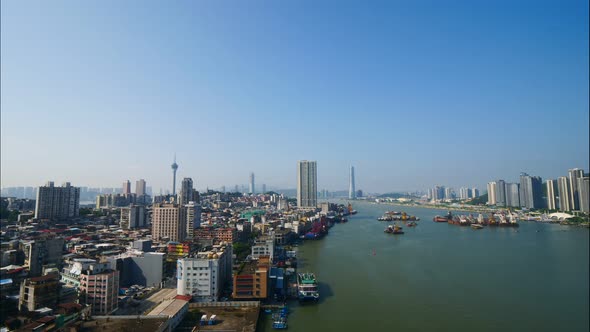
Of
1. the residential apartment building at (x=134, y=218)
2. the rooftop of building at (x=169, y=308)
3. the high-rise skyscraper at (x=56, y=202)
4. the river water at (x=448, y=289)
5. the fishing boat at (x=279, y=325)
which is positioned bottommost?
the fishing boat at (x=279, y=325)

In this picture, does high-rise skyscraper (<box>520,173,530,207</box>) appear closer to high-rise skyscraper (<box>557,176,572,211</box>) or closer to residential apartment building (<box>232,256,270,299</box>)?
high-rise skyscraper (<box>557,176,572,211</box>)

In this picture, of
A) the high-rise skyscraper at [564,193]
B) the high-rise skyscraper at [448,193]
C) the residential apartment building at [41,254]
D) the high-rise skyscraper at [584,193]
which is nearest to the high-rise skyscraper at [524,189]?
the high-rise skyscraper at [564,193]

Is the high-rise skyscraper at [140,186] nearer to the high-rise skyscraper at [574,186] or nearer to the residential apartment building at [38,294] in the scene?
the residential apartment building at [38,294]

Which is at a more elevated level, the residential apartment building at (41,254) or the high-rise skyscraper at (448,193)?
the high-rise skyscraper at (448,193)

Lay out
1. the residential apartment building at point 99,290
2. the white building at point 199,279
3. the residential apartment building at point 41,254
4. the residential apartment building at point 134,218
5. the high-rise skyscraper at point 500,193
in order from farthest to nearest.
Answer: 1. the high-rise skyscraper at point 500,193
2. the residential apartment building at point 134,218
3. the residential apartment building at point 41,254
4. the white building at point 199,279
5. the residential apartment building at point 99,290

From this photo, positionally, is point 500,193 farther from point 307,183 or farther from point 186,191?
point 186,191

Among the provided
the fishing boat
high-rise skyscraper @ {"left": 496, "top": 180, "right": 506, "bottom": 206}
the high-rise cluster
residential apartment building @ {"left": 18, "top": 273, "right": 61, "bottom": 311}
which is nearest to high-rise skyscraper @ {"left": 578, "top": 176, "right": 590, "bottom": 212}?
the high-rise cluster

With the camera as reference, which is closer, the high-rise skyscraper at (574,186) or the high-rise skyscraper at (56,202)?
the high-rise skyscraper at (56,202)
